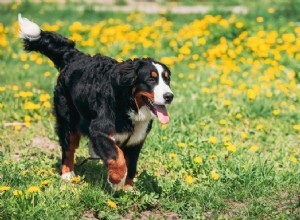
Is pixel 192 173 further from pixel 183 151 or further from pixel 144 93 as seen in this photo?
pixel 144 93

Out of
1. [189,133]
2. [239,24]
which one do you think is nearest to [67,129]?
[189,133]

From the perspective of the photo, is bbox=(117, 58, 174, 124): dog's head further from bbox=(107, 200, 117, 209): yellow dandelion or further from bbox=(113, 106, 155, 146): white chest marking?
bbox=(107, 200, 117, 209): yellow dandelion

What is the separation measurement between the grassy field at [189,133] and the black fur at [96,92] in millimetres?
373

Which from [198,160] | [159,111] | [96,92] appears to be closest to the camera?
[159,111]

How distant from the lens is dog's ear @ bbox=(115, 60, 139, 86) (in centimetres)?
398

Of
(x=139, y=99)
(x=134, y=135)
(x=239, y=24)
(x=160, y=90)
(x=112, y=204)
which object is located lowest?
(x=112, y=204)

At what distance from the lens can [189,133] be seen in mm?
5547

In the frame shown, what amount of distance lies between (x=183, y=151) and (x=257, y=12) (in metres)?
6.19

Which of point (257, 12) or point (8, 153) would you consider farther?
point (257, 12)

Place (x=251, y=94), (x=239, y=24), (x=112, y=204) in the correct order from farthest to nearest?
(x=239, y=24) < (x=251, y=94) < (x=112, y=204)

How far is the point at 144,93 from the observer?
3.96m

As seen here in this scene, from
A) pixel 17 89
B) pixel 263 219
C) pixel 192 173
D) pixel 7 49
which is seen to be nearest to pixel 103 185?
pixel 192 173

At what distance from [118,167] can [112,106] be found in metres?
0.49

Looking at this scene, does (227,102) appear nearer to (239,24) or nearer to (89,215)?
(89,215)
